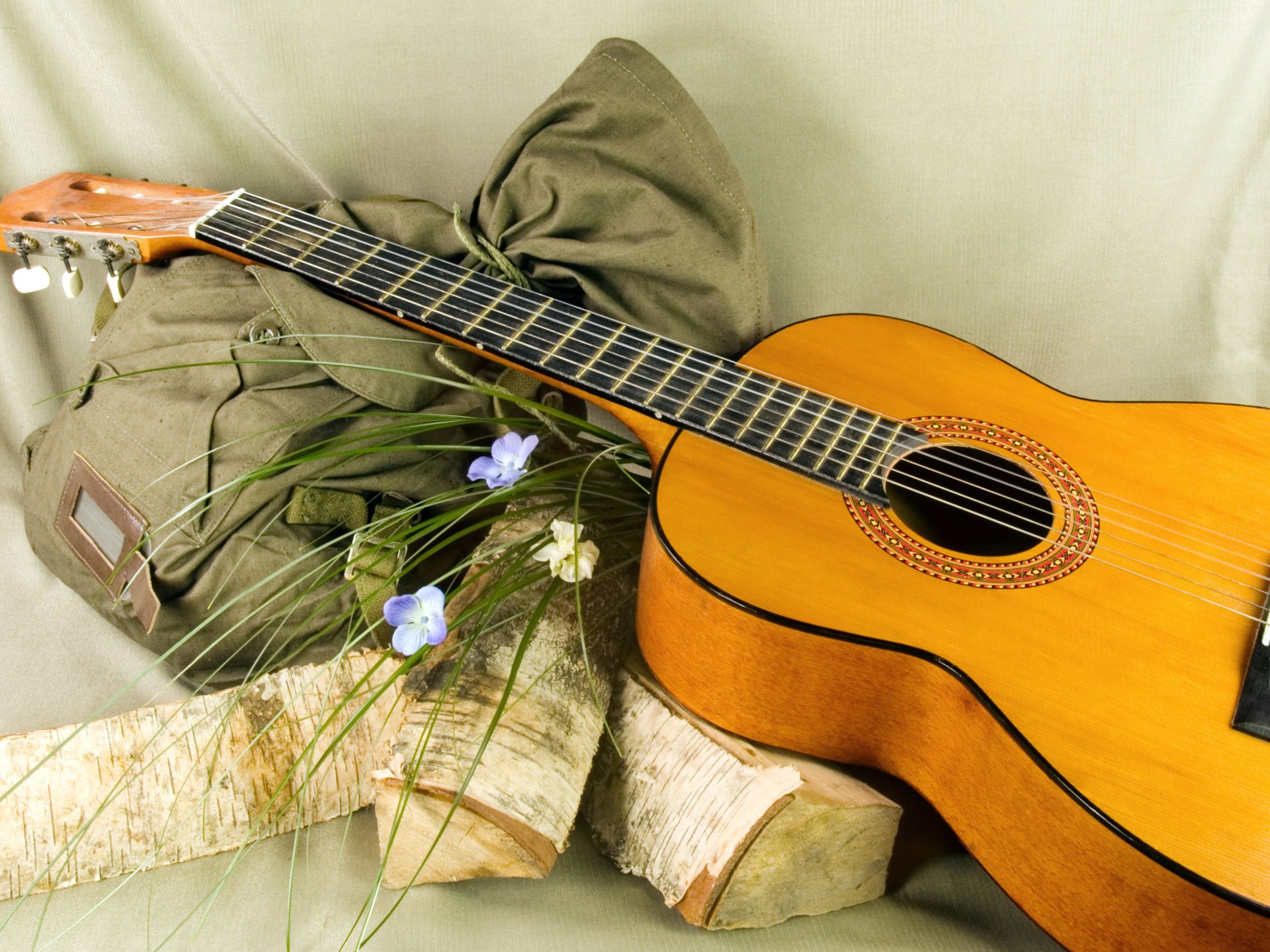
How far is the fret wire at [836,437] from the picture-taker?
82 cm

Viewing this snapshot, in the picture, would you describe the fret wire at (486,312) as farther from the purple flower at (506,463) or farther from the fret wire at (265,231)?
the fret wire at (265,231)

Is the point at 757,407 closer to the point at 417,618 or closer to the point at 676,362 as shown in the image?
the point at 676,362

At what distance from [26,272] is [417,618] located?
621 millimetres

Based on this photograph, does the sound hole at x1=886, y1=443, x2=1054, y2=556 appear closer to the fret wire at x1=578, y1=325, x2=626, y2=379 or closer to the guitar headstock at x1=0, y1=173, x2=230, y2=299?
the fret wire at x1=578, y1=325, x2=626, y2=379

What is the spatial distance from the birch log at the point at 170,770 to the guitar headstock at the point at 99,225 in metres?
0.47

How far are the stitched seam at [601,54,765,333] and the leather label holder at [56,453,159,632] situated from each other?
2.12 feet

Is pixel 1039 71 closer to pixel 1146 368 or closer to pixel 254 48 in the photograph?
pixel 1146 368

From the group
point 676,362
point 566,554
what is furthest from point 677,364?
point 566,554

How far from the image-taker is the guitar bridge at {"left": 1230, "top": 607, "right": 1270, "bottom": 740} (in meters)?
0.65

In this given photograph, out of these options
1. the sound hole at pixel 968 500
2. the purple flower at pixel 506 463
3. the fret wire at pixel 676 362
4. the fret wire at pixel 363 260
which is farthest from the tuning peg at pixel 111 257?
the sound hole at pixel 968 500

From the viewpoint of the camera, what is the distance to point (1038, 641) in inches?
28.0

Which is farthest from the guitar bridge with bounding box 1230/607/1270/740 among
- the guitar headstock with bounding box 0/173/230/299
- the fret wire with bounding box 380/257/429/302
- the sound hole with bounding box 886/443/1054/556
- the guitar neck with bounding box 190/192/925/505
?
the guitar headstock with bounding box 0/173/230/299

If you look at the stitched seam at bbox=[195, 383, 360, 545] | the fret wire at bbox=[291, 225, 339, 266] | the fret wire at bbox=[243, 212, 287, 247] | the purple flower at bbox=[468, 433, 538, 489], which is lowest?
the stitched seam at bbox=[195, 383, 360, 545]

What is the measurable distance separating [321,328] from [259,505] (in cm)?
18
